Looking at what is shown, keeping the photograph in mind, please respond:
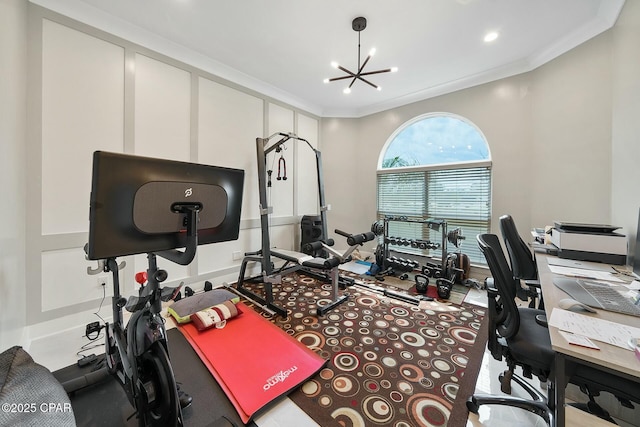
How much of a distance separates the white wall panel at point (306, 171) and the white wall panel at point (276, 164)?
0.59 feet

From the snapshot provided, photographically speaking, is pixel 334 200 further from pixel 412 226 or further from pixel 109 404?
pixel 109 404

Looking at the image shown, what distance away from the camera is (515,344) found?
1.28 m

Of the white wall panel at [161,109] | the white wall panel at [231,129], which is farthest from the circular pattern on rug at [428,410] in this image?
the white wall panel at [161,109]

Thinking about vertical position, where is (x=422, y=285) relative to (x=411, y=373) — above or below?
above

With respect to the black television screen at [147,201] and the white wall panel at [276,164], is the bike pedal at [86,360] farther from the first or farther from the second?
the white wall panel at [276,164]

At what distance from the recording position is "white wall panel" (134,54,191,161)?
2664mm

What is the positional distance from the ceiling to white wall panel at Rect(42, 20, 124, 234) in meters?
0.30

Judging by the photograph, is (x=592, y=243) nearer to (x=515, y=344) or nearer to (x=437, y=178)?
(x=515, y=344)

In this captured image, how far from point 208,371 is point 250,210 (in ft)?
7.80

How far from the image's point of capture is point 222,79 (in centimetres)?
334

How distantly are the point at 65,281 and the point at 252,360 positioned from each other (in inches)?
82.6

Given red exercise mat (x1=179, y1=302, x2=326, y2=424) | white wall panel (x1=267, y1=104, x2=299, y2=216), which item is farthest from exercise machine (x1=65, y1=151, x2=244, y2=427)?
white wall panel (x1=267, y1=104, x2=299, y2=216)

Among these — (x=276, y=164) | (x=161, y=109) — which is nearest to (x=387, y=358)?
(x=276, y=164)

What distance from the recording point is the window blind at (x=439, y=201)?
3.60 metres
